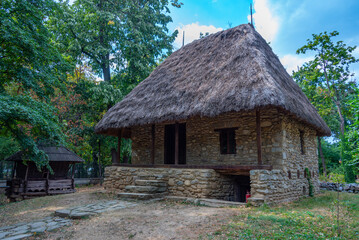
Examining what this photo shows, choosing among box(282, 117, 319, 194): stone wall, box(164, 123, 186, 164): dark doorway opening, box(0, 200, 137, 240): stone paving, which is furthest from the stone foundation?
box(164, 123, 186, 164): dark doorway opening

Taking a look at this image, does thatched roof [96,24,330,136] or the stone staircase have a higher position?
thatched roof [96,24,330,136]

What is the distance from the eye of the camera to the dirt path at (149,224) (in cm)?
447

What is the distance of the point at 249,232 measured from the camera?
13.8 feet

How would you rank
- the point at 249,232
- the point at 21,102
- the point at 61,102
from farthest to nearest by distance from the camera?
the point at 61,102 < the point at 21,102 < the point at 249,232

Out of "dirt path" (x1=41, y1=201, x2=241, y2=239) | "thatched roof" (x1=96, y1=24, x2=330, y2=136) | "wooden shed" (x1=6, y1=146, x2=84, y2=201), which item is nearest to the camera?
"dirt path" (x1=41, y1=201, x2=241, y2=239)

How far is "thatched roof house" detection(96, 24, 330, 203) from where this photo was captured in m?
7.42

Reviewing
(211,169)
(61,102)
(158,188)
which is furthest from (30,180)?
(211,169)

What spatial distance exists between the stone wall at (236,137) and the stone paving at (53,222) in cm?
363

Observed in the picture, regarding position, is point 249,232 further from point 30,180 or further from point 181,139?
point 30,180

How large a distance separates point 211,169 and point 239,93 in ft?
8.59

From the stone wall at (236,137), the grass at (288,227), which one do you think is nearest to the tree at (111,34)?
the stone wall at (236,137)

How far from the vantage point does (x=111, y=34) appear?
16.1 m

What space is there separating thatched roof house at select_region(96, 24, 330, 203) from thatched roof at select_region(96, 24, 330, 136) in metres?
0.03

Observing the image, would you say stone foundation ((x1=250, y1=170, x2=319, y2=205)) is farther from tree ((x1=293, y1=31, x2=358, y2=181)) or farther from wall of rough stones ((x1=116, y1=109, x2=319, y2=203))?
tree ((x1=293, y1=31, x2=358, y2=181))
